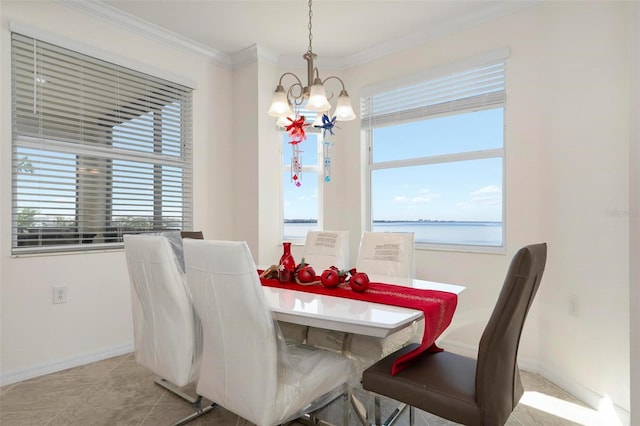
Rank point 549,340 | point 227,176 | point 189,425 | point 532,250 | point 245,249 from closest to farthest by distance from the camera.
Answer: point 532,250 → point 245,249 → point 189,425 → point 549,340 → point 227,176

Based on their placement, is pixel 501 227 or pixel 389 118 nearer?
pixel 501 227

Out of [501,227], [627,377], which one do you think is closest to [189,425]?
[627,377]

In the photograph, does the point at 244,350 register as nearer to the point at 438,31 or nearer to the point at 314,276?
the point at 314,276

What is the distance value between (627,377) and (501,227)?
Answer: 123cm

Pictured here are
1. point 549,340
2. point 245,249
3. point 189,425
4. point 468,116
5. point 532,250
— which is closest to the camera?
point 532,250

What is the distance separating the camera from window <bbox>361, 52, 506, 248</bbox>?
2.94 metres

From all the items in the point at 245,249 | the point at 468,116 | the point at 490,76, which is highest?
the point at 490,76

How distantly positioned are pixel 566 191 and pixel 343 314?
1.87m

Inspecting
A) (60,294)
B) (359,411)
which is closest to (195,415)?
(359,411)

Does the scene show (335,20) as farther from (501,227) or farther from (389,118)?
(501,227)

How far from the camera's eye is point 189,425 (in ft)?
6.33

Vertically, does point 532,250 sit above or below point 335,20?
below

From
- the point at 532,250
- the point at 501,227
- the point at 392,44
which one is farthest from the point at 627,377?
the point at 392,44

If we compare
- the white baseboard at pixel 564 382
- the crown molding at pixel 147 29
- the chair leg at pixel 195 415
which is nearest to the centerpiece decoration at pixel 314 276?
the chair leg at pixel 195 415
